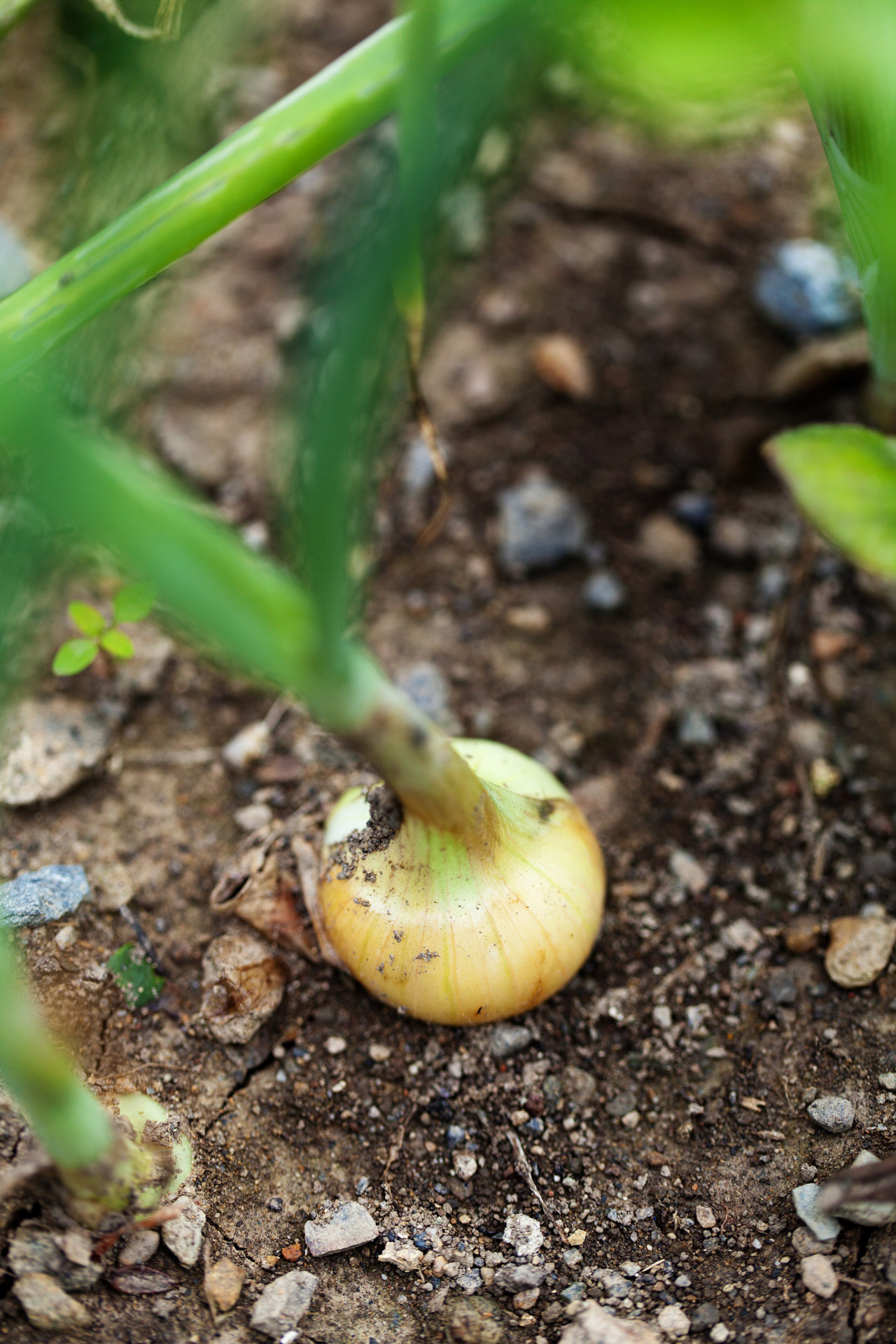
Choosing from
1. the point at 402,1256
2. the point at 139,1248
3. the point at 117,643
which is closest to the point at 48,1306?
the point at 139,1248

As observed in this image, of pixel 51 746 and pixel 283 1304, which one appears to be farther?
pixel 51 746

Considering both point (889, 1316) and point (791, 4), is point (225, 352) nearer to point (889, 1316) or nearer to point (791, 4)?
point (791, 4)

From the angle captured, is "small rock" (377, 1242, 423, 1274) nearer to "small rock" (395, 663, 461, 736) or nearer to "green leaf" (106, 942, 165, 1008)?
"green leaf" (106, 942, 165, 1008)

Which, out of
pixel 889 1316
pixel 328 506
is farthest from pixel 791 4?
pixel 889 1316

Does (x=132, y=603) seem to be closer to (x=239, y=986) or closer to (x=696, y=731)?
(x=239, y=986)

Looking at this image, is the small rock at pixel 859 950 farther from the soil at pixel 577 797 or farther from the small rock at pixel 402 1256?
the small rock at pixel 402 1256

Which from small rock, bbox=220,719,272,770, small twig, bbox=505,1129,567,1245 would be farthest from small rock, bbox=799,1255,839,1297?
small rock, bbox=220,719,272,770

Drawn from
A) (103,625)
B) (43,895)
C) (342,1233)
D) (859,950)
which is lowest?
(859,950)
